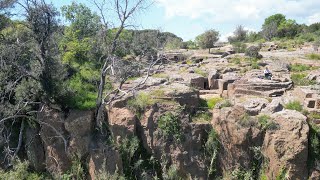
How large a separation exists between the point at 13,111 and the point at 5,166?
7.10ft

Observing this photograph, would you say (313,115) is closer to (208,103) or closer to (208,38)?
(208,103)

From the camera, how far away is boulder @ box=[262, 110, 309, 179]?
10688 millimetres

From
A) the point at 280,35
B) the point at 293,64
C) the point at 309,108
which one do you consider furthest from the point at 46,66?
the point at 280,35

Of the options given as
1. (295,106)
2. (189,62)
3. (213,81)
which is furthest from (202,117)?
(189,62)

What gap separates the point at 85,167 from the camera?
12.2 meters

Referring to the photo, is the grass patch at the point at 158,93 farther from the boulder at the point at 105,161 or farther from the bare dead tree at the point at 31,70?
the bare dead tree at the point at 31,70

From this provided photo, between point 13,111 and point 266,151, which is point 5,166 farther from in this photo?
point 266,151

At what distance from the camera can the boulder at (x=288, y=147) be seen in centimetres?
1069

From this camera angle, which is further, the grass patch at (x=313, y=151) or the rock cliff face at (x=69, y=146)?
the rock cliff face at (x=69, y=146)

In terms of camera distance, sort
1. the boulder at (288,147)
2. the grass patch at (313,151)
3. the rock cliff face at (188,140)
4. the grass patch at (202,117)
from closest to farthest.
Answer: the boulder at (288,147)
the grass patch at (313,151)
the rock cliff face at (188,140)
the grass patch at (202,117)

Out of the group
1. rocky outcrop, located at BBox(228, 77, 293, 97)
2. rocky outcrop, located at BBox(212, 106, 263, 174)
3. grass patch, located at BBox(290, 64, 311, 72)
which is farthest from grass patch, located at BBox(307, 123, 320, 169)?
grass patch, located at BBox(290, 64, 311, 72)

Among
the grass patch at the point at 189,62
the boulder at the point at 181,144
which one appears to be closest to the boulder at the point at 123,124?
the boulder at the point at 181,144

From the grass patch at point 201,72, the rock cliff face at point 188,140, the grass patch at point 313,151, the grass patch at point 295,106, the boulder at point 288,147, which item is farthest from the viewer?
the grass patch at point 201,72

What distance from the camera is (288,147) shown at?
10773mm
